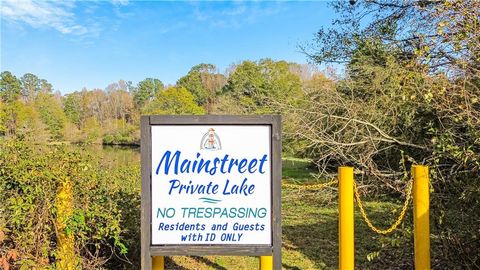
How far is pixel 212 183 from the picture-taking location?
3.16 meters

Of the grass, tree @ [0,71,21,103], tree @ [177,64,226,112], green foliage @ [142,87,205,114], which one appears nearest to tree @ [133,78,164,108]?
tree @ [177,64,226,112]

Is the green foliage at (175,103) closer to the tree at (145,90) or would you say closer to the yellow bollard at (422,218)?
the tree at (145,90)

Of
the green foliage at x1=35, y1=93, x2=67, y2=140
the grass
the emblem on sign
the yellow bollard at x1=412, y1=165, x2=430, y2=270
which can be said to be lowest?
the grass

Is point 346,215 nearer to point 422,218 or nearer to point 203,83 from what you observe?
point 422,218

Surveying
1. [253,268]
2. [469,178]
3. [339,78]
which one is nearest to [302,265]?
[253,268]

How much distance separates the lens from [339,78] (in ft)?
31.0

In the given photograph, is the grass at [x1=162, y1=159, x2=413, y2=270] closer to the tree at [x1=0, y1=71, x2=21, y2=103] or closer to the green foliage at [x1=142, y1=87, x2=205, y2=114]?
the tree at [x1=0, y1=71, x2=21, y2=103]

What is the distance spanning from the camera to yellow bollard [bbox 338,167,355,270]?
146 inches

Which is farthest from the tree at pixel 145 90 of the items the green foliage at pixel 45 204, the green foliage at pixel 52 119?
the green foliage at pixel 45 204

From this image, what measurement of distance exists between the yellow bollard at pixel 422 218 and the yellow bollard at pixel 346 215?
0.61m

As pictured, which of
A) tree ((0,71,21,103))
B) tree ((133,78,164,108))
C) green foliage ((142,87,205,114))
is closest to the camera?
tree ((0,71,21,103))

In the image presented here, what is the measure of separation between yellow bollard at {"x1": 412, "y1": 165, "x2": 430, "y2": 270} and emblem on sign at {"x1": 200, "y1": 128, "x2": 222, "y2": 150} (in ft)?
6.38

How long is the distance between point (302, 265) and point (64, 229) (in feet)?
9.93

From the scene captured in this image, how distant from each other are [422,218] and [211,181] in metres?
2.10
